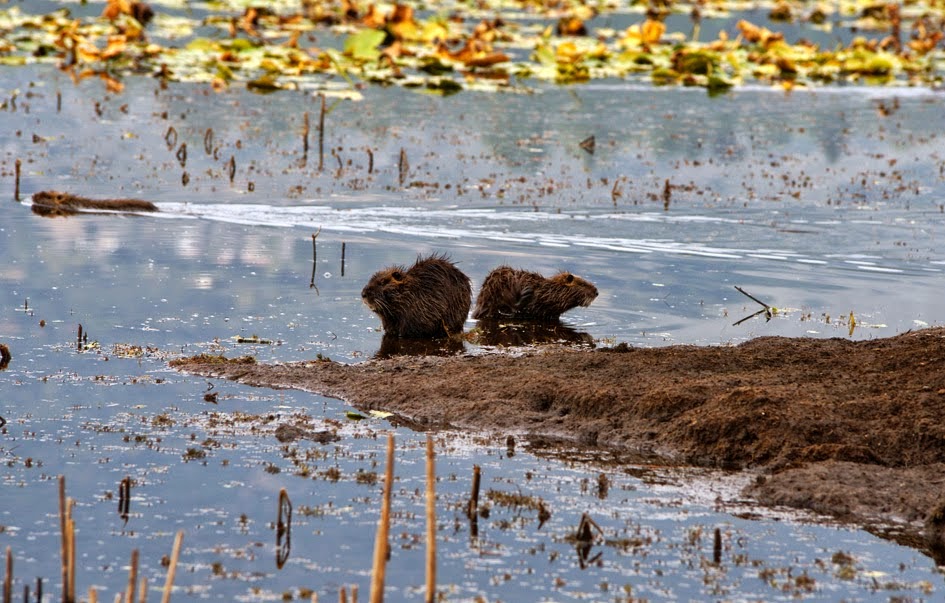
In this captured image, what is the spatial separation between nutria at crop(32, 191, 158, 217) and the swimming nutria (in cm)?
703

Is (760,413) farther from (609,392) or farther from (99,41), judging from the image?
(99,41)

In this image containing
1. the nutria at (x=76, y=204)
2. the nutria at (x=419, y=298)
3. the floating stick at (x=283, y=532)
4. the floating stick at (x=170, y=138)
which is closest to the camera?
the floating stick at (x=283, y=532)

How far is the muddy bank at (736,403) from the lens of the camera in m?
9.23

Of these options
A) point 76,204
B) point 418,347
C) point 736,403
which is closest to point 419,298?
point 418,347

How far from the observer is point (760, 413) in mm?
10133

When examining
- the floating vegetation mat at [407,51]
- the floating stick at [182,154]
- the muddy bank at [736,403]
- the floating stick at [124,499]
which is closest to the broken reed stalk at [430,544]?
the floating stick at [124,499]

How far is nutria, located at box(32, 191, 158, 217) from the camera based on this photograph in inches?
793

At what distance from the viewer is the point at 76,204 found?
20.3m

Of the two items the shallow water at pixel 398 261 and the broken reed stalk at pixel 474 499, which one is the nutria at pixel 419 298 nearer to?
the shallow water at pixel 398 261

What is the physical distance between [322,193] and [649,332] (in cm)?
893

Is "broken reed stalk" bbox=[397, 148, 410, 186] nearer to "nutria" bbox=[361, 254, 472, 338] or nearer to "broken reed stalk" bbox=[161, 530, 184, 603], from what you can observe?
"nutria" bbox=[361, 254, 472, 338]

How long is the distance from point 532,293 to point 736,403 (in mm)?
5019

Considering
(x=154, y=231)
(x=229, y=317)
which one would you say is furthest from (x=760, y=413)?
(x=154, y=231)

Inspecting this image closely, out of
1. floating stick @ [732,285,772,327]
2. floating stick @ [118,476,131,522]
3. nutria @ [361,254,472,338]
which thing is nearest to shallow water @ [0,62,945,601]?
floating stick @ [118,476,131,522]
